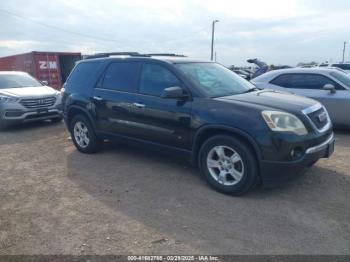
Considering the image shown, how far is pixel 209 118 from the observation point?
4582mm

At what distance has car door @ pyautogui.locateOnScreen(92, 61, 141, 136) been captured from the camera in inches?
221

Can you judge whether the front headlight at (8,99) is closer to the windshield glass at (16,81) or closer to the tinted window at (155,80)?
the windshield glass at (16,81)

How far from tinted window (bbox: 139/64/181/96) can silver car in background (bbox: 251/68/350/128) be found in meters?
4.12

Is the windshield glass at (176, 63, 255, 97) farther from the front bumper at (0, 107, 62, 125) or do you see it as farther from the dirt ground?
the front bumper at (0, 107, 62, 125)

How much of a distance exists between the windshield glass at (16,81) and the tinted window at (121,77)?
5435 millimetres

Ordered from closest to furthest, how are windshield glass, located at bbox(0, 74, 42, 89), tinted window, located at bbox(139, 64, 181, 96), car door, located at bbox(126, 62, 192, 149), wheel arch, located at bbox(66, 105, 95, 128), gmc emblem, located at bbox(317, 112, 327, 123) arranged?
gmc emblem, located at bbox(317, 112, 327, 123) → car door, located at bbox(126, 62, 192, 149) → tinted window, located at bbox(139, 64, 181, 96) → wheel arch, located at bbox(66, 105, 95, 128) → windshield glass, located at bbox(0, 74, 42, 89)

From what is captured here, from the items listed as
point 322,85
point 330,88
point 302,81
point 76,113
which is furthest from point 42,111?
point 330,88

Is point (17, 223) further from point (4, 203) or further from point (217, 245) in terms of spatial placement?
point (217, 245)

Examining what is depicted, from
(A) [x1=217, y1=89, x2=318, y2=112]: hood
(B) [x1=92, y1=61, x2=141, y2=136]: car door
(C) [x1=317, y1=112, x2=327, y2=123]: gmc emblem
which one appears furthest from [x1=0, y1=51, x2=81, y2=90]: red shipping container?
(C) [x1=317, y1=112, x2=327, y2=123]: gmc emblem

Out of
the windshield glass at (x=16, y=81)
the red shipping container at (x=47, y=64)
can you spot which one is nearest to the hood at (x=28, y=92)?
the windshield glass at (x=16, y=81)

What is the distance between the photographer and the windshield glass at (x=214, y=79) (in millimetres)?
4990

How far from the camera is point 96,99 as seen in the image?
20.2ft

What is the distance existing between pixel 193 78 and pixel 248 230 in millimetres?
2247

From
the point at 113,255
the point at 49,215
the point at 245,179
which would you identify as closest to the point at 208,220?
the point at 245,179
